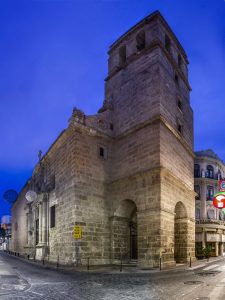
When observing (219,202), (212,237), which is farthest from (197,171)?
(219,202)

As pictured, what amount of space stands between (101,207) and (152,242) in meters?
5.04

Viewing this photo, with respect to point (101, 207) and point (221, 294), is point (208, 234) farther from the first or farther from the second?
point (221, 294)

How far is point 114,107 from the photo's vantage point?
86.4 ft

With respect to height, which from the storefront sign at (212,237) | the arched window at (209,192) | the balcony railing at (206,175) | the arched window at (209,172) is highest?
the arched window at (209,172)

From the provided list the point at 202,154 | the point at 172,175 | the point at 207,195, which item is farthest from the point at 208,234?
the point at 172,175

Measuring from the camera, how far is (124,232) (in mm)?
23484

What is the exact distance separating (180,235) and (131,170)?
6608 millimetres

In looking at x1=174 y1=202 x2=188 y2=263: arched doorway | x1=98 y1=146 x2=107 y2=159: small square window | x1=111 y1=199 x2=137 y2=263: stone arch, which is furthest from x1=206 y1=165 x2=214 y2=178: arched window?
x1=98 y1=146 x2=107 y2=159: small square window

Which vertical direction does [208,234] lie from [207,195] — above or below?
below

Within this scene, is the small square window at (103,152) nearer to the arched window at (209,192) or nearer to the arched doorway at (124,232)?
the arched doorway at (124,232)

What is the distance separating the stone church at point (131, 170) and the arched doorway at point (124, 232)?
0.07 meters

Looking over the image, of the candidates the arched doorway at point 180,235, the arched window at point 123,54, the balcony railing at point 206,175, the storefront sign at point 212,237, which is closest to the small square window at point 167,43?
the arched window at point 123,54

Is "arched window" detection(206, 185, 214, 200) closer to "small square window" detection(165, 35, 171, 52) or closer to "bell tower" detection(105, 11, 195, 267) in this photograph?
"bell tower" detection(105, 11, 195, 267)

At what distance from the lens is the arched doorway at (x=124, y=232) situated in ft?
74.7
